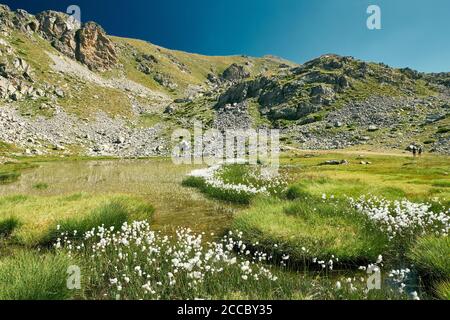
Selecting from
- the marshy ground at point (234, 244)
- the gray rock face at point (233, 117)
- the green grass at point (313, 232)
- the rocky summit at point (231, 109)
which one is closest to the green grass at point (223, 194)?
the marshy ground at point (234, 244)

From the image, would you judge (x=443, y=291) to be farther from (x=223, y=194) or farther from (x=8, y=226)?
(x=8, y=226)

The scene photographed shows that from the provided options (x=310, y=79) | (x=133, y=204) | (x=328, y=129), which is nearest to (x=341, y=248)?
(x=133, y=204)

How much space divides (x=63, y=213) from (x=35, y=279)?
10250 mm

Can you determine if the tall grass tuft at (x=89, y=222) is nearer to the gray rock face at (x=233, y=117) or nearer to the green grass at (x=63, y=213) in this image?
the green grass at (x=63, y=213)

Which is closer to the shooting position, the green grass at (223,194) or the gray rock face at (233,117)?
the green grass at (223,194)

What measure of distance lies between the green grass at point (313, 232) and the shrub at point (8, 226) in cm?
1104

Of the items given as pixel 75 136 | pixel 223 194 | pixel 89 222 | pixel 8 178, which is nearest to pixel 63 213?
→ pixel 89 222

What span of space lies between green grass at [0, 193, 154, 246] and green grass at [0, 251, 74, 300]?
18.5ft

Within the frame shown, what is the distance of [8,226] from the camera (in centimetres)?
1661

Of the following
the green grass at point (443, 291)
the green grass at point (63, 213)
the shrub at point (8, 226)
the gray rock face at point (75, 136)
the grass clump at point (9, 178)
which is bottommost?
the green grass at point (443, 291)

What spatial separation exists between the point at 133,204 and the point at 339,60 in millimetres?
165858

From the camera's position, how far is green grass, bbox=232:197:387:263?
12.3 m

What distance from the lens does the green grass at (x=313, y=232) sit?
1234cm
